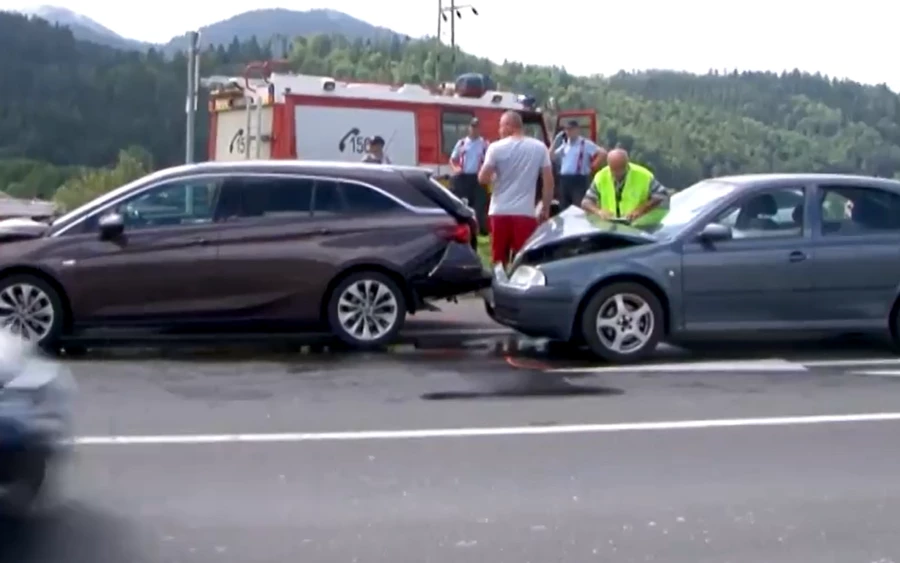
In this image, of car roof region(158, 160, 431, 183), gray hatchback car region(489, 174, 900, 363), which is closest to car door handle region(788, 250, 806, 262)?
gray hatchback car region(489, 174, 900, 363)

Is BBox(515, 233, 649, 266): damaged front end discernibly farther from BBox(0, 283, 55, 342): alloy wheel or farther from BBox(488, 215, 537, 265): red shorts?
BBox(0, 283, 55, 342): alloy wheel

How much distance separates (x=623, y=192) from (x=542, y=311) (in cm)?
229

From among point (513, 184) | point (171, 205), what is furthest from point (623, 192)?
→ point (171, 205)

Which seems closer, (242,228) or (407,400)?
(407,400)

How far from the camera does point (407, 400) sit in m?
10.1

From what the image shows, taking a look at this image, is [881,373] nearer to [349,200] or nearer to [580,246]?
[580,246]

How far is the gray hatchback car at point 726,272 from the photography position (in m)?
11.8

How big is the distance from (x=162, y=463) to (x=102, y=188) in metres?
17.1

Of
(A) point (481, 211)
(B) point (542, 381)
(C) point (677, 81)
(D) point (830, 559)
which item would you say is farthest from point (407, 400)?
(C) point (677, 81)

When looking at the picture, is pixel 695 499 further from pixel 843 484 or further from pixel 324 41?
pixel 324 41

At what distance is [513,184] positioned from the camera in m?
14.4

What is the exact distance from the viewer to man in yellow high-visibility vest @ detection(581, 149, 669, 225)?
44.1 ft

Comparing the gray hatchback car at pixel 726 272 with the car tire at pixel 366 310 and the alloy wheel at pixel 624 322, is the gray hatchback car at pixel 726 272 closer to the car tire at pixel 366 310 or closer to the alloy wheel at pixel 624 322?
the alloy wheel at pixel 624 322

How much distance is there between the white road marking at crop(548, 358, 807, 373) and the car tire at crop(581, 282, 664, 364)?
195mm
